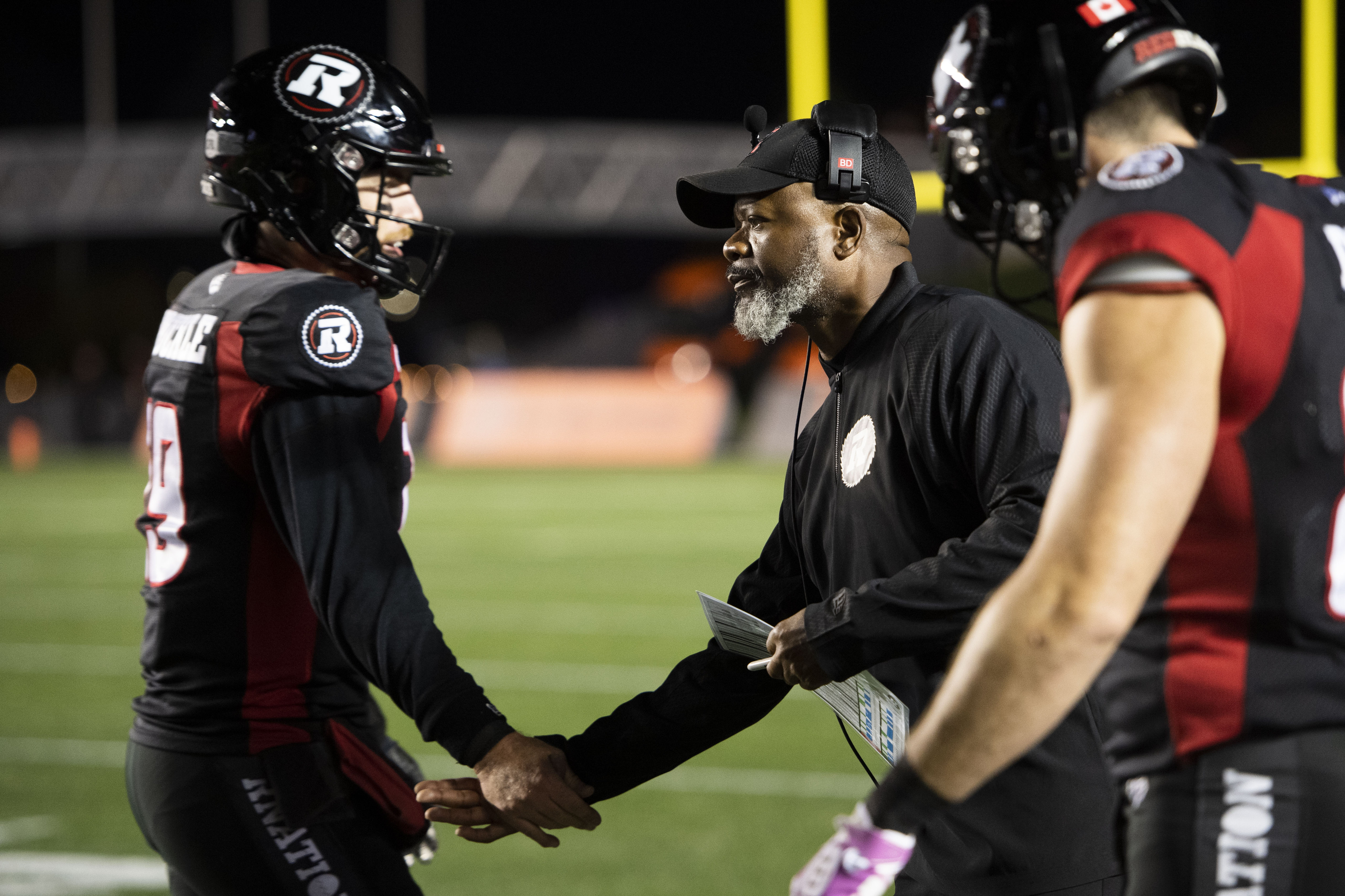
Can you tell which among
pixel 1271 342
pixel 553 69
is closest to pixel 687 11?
pixel 553 69

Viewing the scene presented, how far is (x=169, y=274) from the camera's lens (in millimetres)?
46781

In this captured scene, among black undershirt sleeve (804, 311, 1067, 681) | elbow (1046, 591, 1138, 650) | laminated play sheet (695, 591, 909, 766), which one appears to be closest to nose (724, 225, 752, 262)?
black undershirt sleeve (804, 311, 1067, 681)

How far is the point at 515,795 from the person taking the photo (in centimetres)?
250

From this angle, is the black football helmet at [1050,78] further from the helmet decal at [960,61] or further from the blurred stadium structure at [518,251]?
the blurred stadium structure at [518,251]

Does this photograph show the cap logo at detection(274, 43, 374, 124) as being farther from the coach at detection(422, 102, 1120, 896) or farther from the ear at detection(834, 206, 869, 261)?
the ear at detection(834, 206, 869, 261)

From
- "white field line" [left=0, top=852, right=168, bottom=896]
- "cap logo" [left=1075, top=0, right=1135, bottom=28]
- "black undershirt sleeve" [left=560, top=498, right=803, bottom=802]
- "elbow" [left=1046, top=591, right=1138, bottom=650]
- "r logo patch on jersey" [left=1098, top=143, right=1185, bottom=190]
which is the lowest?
"white field line" [left=0, top=852, right=168, bottom=896]

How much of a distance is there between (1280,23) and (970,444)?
9076mm

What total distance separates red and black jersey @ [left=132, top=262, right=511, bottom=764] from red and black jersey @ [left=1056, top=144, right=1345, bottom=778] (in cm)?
120

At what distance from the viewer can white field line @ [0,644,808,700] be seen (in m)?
7.51

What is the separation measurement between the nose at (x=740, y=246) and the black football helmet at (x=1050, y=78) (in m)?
0.61

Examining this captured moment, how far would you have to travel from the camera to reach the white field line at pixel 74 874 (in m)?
4.65

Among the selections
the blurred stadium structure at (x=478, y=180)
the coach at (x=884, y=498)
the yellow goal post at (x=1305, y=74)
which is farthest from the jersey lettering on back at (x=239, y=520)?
the blurred stadium structure at (x=478, y=180)

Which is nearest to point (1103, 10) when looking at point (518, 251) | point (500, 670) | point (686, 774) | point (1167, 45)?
point (1167, 45)

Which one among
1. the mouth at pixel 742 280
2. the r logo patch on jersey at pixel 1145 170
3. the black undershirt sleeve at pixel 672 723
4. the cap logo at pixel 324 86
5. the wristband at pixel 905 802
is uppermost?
the cap logo at pixel 324 86
